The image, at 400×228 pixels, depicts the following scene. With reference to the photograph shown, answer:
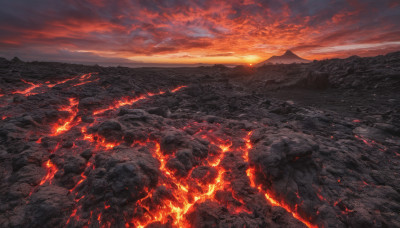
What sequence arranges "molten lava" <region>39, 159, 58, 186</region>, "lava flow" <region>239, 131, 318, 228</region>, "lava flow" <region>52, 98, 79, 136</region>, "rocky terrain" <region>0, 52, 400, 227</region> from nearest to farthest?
1. "rocky terrain" <region>0, 52, 400, 227</region>
2. "lava flow" <region>239, 131, 318, 228</region>
3. "molten lava" <region>39, 159, 58, 186</region>
4. "lava flow" <region>52, 98, 79, 136</region>

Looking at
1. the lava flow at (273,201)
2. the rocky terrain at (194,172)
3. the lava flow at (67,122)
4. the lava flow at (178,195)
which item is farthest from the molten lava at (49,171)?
the lava flow at (273,201)

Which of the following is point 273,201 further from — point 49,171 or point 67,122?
point 67,122

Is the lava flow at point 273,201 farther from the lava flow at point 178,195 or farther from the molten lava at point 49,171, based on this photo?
the molten lava at point 49,171

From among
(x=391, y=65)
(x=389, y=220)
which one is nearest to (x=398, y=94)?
(x=391, y=65)

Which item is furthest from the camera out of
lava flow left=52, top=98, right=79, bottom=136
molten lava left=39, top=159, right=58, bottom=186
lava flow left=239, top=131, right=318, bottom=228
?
lava flow left=52, top=98, right=79, bottom=136

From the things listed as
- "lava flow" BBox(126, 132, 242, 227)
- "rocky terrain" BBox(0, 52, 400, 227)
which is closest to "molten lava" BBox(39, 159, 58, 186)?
"rocky terrain" BBox(0, 52, 400, 227)

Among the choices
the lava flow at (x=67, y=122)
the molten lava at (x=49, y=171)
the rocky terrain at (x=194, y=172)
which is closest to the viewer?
the rocky terrain at (x=194, y=172)

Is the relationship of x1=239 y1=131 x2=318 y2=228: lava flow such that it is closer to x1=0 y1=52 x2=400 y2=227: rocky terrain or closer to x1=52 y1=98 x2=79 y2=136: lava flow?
x1=0 y1=52 x2=400 y2=227: rocky terrain

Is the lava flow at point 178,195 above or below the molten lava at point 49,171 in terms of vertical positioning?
below

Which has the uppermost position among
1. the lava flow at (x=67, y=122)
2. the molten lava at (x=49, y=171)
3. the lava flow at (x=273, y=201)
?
the lava flow at (x=67, y=122)

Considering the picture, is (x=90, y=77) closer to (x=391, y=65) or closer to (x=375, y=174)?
(x=375, y=174)

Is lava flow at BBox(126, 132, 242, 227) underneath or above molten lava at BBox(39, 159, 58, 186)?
underneath
